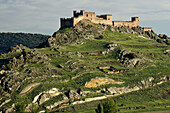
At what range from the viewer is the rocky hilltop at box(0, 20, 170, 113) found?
4613 inches

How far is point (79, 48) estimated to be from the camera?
160m

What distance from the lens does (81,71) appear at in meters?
136

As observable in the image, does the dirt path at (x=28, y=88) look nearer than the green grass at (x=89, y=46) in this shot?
Yes

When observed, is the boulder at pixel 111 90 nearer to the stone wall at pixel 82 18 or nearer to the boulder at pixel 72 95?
the boulder at pixel 72 95

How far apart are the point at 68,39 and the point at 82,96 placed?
53.7 metres

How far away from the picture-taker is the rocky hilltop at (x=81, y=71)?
384 ft

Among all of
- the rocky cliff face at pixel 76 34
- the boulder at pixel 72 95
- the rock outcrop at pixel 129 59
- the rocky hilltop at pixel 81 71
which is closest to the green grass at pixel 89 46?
the rocky hilltop at pixel 81 71

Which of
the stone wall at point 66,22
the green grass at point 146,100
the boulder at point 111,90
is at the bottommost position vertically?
the green grass at point 146,100

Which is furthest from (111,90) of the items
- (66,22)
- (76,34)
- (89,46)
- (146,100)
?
(66,22)

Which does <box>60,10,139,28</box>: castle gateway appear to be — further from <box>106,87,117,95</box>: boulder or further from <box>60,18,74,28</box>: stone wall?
<box>106,87,117,95</box>: boulder

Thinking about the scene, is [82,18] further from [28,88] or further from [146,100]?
[146,100]

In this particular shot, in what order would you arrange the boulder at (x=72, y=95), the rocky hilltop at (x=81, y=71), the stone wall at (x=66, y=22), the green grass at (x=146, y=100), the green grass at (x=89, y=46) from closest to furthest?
the green grass at (x=146, y=100) < the rocky hilltop at (x=81, y=71) < the boulder at (x=72, y=95) < the green grass at (x=89, y=46) < the stone wall at (x=66, y=22)

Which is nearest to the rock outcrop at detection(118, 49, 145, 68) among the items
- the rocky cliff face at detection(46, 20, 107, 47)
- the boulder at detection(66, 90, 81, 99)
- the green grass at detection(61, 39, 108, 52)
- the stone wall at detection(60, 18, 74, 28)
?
the green grass at detection(61, 39, 108, 52)

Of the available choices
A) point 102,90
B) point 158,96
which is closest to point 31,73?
point 102,90
